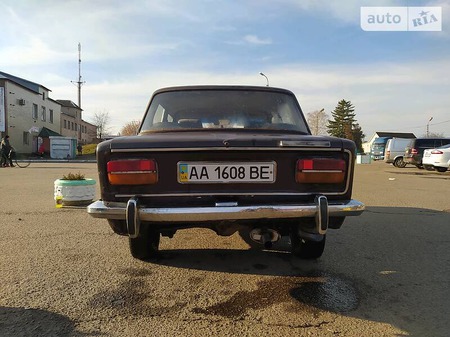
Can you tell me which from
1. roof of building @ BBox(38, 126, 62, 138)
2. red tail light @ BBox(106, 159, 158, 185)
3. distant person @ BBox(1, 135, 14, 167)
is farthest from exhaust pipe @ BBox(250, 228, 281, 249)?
roof of building @ BBox(38, 126, 62, 138)

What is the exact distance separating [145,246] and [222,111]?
1.56 meters

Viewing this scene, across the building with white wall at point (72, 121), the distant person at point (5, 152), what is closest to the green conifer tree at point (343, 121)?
the building with white wall at point (72, 121)

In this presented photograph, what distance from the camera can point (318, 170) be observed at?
2.83 m

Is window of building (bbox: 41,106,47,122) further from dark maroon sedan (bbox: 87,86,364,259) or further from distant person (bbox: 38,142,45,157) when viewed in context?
dark maroon sedan (bbox: 87,86,364,259)

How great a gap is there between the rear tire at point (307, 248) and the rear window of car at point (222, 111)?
3.66 ft

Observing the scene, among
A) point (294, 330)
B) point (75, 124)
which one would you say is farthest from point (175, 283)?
point (75, 124)

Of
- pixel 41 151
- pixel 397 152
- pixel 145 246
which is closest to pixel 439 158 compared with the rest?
pixel 397 152

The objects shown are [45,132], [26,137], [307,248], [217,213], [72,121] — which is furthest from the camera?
[72,121]

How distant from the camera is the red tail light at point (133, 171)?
277cm

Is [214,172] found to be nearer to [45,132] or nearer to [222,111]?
[222,111]

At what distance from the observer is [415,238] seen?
15.4ft

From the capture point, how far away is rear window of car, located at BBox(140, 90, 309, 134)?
367 centimetres

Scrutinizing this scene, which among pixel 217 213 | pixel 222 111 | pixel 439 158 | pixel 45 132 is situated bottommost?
pixel 217 213

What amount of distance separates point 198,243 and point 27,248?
Result: 6.28 feet
